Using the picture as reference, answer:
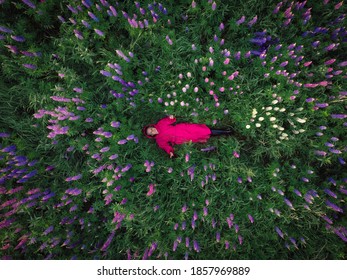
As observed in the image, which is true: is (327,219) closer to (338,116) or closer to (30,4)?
(338,116)

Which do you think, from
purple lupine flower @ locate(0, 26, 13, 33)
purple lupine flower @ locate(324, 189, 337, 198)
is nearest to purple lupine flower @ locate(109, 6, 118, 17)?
purple lupine flower @ locate(0, 26, 13, 33)

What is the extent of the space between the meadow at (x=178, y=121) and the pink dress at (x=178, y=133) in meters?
0.19

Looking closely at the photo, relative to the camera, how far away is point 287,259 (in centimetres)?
531

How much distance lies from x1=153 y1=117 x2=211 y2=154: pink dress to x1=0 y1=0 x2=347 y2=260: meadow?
0.19m

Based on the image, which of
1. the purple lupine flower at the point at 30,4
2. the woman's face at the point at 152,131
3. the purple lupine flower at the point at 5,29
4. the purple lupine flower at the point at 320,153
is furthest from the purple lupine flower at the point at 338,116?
the purple lupine flower at the point at 5,29

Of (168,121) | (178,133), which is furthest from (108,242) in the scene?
(168,121)

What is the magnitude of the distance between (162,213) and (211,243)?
1.29 m

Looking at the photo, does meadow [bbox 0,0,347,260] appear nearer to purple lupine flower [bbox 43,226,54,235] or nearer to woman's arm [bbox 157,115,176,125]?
purple lupine flower [bbox 43,226,54,235]

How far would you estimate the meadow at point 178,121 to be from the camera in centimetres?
472

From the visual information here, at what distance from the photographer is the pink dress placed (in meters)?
4.98

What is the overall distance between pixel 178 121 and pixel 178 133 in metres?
0.38

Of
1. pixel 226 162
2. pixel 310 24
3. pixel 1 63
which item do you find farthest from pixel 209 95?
pixel 1 63

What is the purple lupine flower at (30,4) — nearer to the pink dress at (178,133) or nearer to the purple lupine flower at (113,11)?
the purple lupine flower at (113,11)

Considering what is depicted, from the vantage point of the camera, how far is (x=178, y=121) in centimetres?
527
